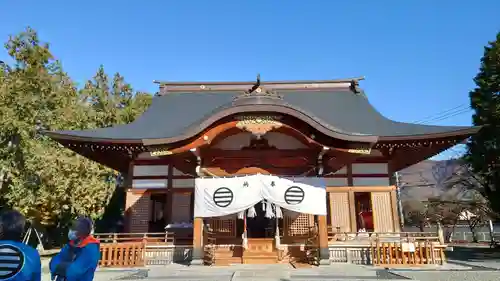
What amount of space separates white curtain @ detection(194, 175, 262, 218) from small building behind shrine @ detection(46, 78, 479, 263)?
29 mm

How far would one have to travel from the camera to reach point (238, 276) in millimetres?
7742

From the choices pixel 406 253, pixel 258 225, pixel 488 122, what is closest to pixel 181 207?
pixel 258 225

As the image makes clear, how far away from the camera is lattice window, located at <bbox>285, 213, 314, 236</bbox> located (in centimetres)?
1120

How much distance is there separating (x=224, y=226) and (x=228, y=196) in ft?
5.68

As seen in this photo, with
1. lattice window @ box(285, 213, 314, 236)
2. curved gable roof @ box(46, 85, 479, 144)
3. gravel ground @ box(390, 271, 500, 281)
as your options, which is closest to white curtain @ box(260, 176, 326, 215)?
lattice window @ box(285, 213, 314, 236)

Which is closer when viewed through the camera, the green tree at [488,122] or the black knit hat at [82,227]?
the black knit hat at [82,227]

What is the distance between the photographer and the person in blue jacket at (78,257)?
2.94 metres

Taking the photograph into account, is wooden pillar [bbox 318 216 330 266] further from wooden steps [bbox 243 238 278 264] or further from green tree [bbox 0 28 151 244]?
green tree [bbox 0 28 151 244]

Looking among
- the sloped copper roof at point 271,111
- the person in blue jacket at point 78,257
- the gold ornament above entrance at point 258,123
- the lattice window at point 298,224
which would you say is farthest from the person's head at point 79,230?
the lattice window at point 298,224

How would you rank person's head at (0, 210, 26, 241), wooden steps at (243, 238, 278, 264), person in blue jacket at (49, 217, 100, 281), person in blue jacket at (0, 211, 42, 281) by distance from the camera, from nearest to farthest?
person in blue jacket at (0, 211, 42, 281) < person's head at (0, 210, 26, 241) < person in blue jacket at (49, 217, 100, 281) < wooden steps at (243, 238, 278, 264)

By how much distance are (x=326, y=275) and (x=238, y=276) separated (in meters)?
1.97

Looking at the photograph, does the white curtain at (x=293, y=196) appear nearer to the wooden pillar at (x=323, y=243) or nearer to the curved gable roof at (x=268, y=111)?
the wooden pillar at (x=323, y=243)

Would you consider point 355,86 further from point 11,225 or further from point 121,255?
point 11,225

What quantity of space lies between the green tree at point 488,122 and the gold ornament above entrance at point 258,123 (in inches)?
348
